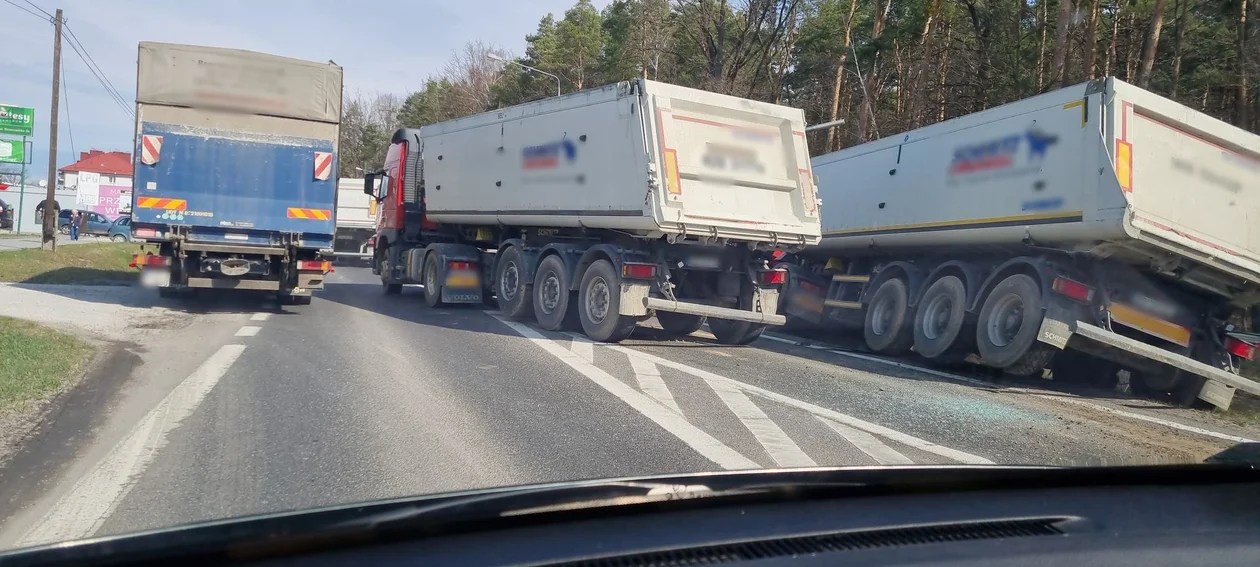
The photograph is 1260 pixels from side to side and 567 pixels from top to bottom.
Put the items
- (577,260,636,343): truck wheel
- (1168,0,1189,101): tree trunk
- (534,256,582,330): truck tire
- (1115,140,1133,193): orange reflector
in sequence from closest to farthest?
(1115,140,1133,193): orange reflector
(577,260,636,343): truck wheel
(534,256,582,330): truck tire
(1168,0,1189,101): tree trunk

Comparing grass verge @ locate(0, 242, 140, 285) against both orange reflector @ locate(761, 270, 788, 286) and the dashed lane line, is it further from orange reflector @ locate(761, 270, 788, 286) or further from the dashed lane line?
orange reflector @ locate(761, 270, 788, 286)

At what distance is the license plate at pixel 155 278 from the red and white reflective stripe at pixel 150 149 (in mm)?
1591

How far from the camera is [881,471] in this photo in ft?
9.48

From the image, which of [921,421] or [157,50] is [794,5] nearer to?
[157,50]

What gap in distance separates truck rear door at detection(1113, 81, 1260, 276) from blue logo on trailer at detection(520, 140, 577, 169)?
6.28 metres

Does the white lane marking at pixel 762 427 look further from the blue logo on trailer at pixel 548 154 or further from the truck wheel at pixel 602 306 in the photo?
the blue logo on trailer at pixel 548 154

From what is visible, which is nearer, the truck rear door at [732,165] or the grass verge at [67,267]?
the truck rear door at [732,165]

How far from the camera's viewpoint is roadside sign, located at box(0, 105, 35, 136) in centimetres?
4159

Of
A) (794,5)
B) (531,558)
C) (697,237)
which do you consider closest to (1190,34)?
(794,5)

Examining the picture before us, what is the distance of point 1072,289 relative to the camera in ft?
31.2

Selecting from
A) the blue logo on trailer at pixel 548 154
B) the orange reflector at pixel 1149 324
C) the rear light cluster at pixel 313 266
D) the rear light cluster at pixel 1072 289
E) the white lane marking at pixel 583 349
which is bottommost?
the white lane marking at pixel 583 349

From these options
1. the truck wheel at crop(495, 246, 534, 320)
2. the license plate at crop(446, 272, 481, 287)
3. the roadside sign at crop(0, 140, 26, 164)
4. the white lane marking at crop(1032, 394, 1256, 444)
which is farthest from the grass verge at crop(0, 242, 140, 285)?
the roadside sign at crop(0, 140, 26, 164)

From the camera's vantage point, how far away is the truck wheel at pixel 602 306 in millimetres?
11250

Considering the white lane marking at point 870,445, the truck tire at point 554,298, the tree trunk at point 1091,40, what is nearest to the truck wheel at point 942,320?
the truck tire at point 554,298
